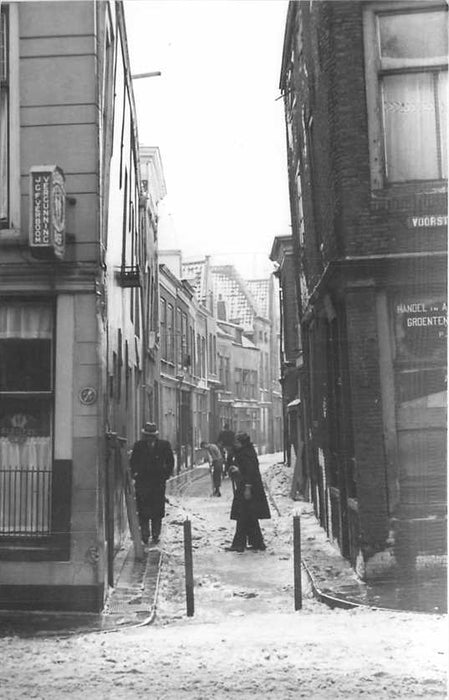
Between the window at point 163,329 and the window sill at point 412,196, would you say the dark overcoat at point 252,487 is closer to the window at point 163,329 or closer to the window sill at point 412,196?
the window at point 163,329

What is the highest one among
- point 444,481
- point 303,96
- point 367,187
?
point 303,96

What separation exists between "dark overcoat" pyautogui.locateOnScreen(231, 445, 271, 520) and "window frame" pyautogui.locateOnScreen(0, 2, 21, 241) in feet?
16.5

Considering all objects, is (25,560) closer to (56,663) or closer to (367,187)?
(56,663)

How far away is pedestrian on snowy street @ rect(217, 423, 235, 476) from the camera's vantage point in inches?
474

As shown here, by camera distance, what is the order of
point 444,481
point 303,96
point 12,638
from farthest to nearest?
1. point 303,96
2. point 444,481
3. point 12,638

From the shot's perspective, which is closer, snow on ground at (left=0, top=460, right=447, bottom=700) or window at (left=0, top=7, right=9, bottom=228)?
snow on ground at (left=0, top=460, right=447, bottom=700)

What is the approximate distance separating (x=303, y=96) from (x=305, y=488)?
7619mm

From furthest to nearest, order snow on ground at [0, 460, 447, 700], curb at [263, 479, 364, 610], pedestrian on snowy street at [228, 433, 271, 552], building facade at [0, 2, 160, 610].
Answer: pedestrian on snowy street at [228, 433, 271, 552] < building facade at [0, 2, 160, 610] < curb at [263, 479, 364, 610] < snow on ground at [0, 460, 447, 700]

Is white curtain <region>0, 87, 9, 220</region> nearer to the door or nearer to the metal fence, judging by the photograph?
the metal fence

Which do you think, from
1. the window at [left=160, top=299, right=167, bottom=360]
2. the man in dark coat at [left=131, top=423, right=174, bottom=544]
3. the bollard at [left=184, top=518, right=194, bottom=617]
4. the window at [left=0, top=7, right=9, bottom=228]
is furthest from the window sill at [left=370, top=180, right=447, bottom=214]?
the window at [left=160, top=299, right=167, bottom=360]

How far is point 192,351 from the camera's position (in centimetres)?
1538

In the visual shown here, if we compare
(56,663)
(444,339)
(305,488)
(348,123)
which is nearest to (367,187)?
(348,123)

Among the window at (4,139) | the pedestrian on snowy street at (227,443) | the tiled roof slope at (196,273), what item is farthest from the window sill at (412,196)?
the pedestrian on snowy street at (227,443)

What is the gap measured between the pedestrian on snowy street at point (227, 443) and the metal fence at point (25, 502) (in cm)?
399
